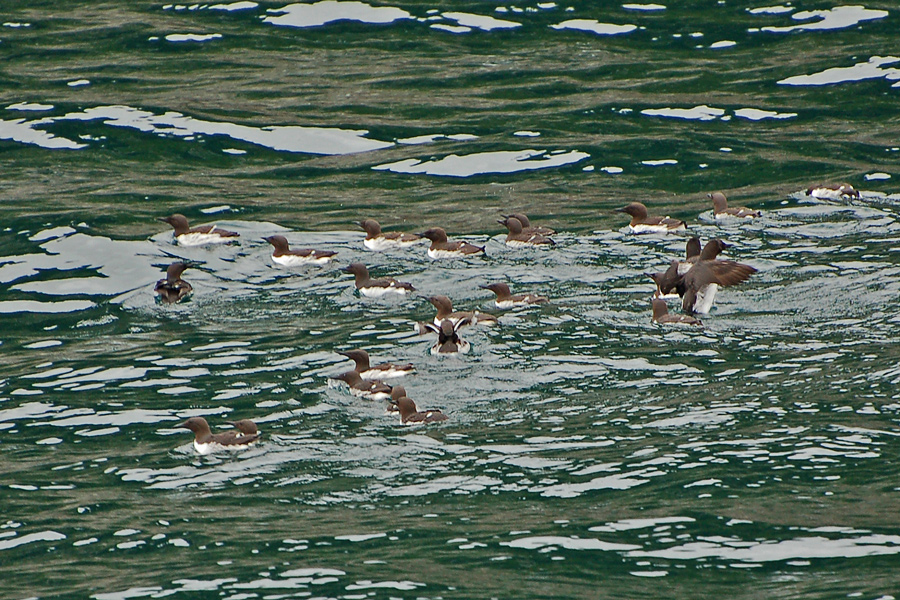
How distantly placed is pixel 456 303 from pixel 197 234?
445 centimetres

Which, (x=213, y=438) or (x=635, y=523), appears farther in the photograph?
(x=213, y=438)

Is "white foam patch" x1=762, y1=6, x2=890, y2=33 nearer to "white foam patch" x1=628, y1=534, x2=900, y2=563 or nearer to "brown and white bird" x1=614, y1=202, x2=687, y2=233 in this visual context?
"brown and white bird" x1=614, y1=202, x2=687, y2=233

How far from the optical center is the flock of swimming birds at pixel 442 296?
12820 mm

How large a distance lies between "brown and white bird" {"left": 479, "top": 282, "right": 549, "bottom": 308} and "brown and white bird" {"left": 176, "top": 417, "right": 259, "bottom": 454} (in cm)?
499

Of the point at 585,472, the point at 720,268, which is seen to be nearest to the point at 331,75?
the point at 720,268

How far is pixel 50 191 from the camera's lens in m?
22.6

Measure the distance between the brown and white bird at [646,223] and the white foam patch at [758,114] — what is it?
253 inches

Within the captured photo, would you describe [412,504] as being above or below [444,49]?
below

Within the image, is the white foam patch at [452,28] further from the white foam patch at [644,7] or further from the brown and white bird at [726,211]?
the brown and white bird at [726,211]

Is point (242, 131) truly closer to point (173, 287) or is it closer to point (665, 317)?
point (173, 287)

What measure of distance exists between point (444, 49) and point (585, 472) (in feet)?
62.0

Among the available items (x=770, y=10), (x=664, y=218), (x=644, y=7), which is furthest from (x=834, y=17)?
(x=664, y=218)

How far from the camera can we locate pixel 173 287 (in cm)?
1741

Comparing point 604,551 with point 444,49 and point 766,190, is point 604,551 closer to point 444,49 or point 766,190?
point 766,190
